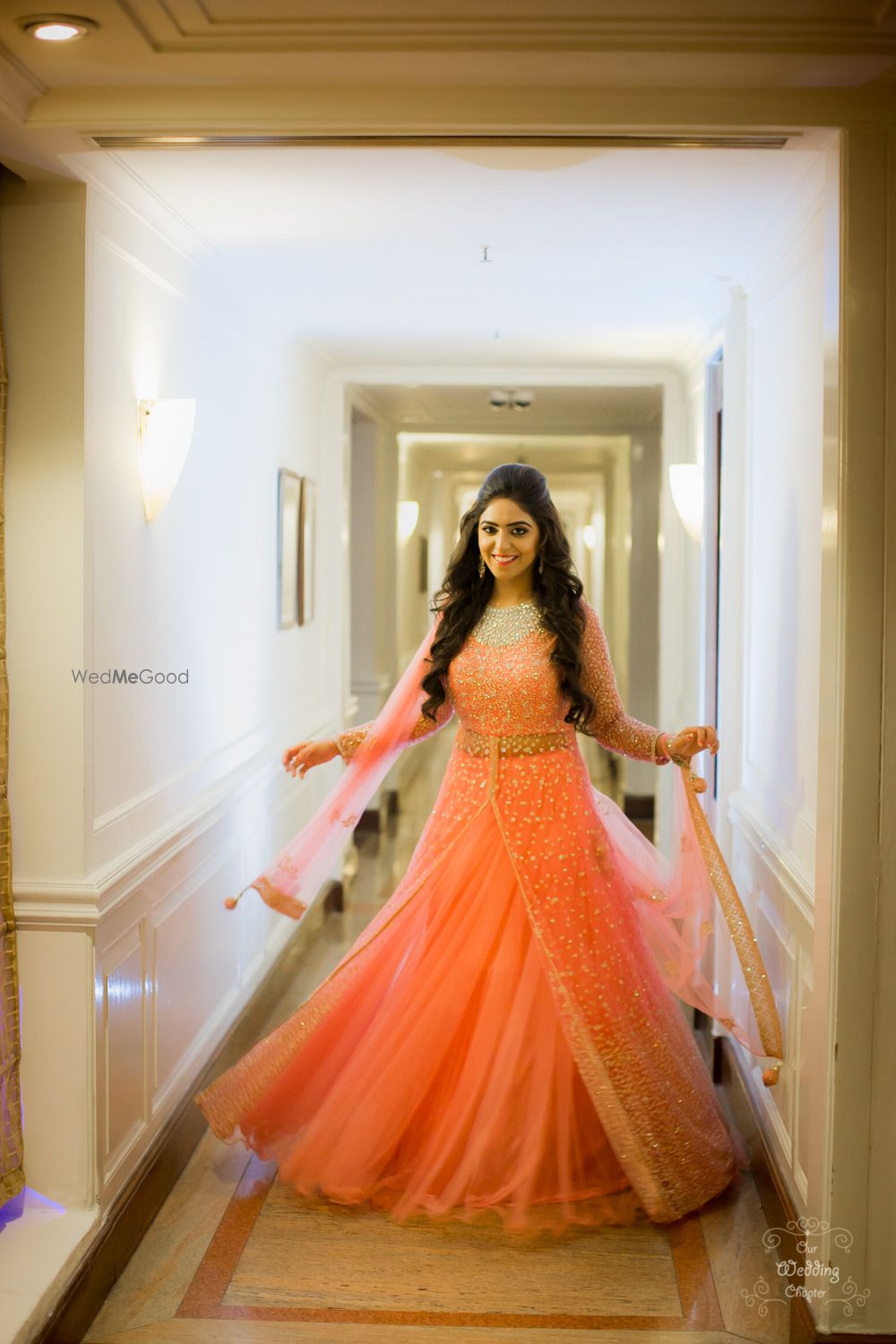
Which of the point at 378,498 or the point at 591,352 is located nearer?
the point at 591,352

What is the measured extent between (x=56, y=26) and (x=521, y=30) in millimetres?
804

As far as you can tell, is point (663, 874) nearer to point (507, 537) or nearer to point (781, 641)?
point (781, 641)

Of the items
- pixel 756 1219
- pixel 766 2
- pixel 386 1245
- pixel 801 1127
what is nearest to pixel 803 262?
pixel 766 2

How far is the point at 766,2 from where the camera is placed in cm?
223

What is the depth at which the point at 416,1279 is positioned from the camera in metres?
2.97

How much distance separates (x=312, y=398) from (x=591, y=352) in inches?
50.5

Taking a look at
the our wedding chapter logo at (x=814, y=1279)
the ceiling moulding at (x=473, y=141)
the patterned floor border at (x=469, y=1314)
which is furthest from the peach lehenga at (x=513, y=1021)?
the ceiling moulding at (x=473, y=141)

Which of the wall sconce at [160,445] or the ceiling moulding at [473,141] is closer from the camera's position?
the ceiling moulding at [473,141]

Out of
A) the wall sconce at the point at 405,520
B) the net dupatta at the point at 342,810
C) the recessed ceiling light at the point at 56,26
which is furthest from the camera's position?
the wall sconce at the point at 405,520

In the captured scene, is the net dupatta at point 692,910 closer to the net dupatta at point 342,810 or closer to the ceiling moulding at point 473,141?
the net dupatta at point 342,810

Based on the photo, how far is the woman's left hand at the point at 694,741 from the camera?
3.28 meters

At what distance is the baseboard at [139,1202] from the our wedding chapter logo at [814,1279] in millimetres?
1401

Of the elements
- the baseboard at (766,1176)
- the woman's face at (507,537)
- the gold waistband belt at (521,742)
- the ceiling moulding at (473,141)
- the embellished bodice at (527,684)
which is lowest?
the baseboard at (766,1176)

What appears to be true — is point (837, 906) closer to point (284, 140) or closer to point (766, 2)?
point (766, 2)
